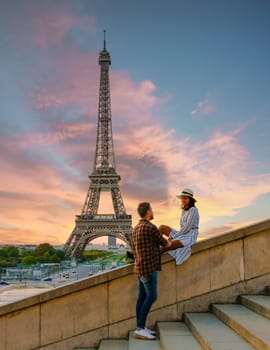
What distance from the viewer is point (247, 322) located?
5.71m

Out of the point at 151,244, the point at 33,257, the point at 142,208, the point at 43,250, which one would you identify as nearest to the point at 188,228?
the point at 151,244

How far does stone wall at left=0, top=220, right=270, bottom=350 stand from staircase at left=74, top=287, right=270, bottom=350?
7.7 inches

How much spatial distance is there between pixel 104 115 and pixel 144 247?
2554 inches

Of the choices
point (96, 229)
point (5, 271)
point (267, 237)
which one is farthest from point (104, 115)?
point (267, 237)

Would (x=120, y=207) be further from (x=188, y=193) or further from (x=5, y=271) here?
(x=188, y=193)

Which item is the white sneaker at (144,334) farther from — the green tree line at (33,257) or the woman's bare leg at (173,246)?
the green tree line at (33,257)

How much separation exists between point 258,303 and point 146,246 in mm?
1709

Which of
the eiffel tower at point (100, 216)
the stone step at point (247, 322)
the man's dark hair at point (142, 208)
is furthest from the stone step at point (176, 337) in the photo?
the eiffel tower at point (100, 216)

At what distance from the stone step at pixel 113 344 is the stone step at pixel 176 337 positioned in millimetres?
554

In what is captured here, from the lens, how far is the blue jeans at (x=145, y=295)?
242 inches

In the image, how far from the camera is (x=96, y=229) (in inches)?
2584

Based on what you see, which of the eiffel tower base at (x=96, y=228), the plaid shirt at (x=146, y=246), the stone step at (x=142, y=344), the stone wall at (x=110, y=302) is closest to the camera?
the stone step at (x=142, y=344)

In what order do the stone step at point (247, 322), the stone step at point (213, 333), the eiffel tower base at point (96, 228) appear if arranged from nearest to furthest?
the stone step at point (247, 322) → the stone step at point (213, 333) → the eiffel tower base at point (96, 228)

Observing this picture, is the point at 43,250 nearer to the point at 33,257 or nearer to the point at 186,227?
the point at 33,257
